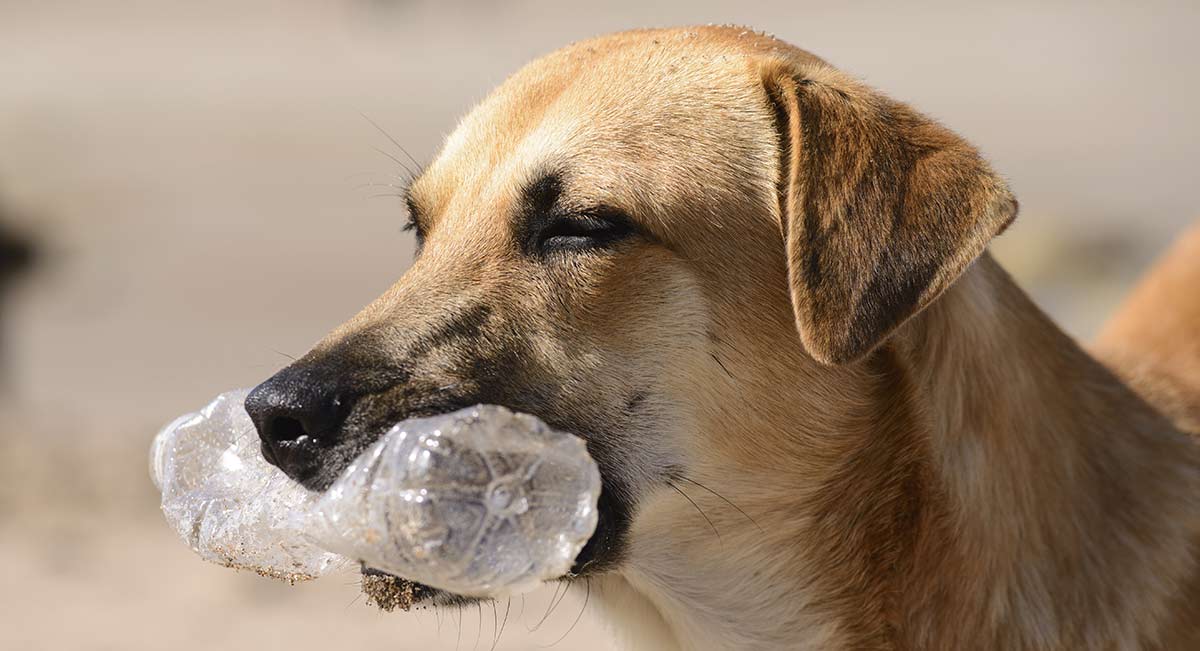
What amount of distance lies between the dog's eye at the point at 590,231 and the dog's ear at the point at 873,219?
0.33 metres

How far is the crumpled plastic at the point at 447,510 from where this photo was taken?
2.47 meters

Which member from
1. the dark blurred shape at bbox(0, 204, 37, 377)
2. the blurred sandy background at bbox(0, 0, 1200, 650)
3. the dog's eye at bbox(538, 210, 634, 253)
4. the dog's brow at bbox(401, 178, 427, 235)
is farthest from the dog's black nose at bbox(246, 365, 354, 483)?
the dark blurred shape at bbox(0, 204, 37, 377)

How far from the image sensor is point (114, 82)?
1811 cm

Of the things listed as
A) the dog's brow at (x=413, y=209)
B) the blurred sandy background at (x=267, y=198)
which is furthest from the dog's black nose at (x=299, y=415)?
the blurred sandy background at (x=267, y=198)

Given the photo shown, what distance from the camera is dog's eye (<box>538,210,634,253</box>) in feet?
9.34

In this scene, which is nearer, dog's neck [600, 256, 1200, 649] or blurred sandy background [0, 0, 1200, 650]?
dog's neck [600, 256, 1200, 649]

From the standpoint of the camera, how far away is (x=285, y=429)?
2547 mm

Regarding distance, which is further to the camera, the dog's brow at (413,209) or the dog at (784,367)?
the dog's brow at (413,209)

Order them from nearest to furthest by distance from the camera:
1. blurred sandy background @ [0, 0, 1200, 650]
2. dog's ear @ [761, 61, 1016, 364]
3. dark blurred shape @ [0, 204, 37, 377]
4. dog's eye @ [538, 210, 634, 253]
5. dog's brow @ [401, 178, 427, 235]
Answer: dog's ear @ [761, 61, 1016, 364]
dog's eye @ [538, 210, 634, 253]
dog's brow @ [401, 178, 427, 235]
blurred sandy background @ [0, 0, 1200, 650]
dark blurred shape @ [0, 204, 37, 377]

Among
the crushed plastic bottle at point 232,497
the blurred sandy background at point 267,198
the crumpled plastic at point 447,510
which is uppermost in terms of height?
the crumpled plastic at point 447,510

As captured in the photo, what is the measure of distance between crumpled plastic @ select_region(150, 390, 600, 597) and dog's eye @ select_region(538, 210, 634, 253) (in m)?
0.43

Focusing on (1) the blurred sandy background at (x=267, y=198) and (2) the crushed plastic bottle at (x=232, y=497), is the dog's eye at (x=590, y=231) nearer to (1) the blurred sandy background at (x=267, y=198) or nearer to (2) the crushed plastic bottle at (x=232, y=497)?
(2) the crushed plastic bottle at (x=232, y=497)

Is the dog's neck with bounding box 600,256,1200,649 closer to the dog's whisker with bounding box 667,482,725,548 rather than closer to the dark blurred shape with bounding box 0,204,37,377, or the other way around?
the dog's whisker with bounding box 667,482,725,548

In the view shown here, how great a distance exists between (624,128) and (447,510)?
91 centimetres
